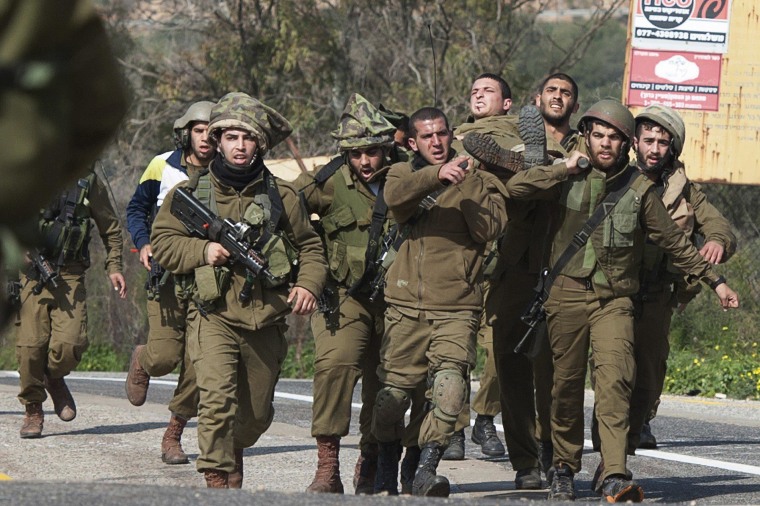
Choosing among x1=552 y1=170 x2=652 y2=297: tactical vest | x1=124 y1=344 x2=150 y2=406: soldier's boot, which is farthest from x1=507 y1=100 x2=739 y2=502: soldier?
x1=124 y1=344 x2=150 y2=406: soldier's boot

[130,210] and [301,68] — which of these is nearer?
[130,210]

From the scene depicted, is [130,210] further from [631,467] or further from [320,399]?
[631,467]

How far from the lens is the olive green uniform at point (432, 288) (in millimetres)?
7512

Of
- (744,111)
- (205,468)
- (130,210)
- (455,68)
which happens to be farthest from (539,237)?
(455,68)

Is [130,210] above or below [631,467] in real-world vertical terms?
above

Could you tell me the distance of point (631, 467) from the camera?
9.31 metres

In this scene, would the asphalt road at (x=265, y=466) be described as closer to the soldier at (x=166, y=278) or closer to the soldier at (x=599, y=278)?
the soldier at (x=166, y=278)

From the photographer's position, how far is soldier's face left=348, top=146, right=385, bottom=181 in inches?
319

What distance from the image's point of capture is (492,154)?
303 inches

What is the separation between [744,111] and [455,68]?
6.92m

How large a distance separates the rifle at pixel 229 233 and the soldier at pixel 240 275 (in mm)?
13

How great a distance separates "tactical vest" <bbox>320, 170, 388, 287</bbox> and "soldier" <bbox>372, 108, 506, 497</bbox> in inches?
14.0

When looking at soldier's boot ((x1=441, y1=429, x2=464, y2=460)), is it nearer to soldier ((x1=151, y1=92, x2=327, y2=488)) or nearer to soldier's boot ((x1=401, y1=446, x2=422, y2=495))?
soldier's boot ((x1=401, y1=446, x2=422, y2=495))

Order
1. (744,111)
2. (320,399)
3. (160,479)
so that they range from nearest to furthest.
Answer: (320,399)
(160,479)
(744,111)
